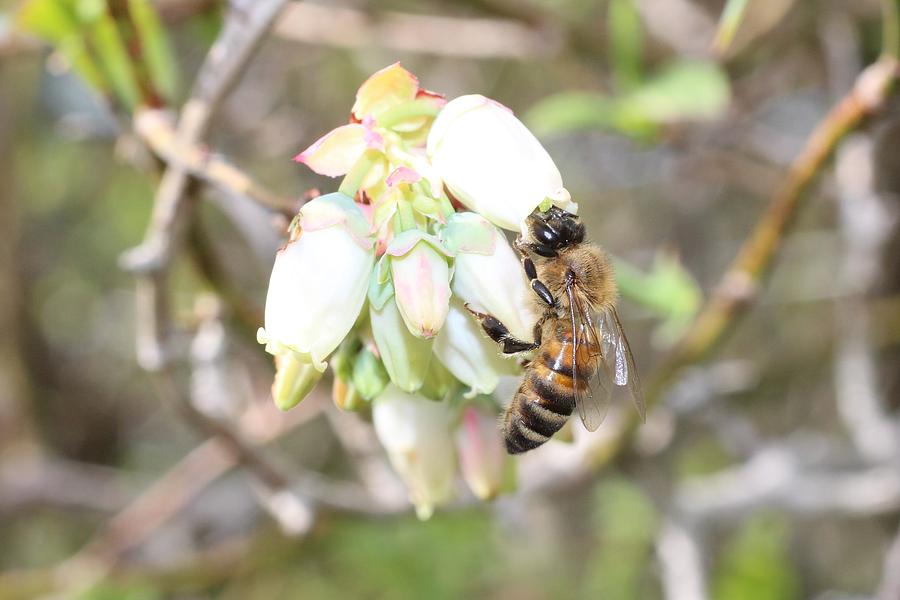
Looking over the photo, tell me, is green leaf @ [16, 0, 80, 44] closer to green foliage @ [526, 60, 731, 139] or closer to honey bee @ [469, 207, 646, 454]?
honey bee @ [469, 207, 646, 454]

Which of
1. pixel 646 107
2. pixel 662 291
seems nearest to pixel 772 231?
pixel 662 291

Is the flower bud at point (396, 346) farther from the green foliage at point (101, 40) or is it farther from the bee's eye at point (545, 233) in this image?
the green foliage at point (101, 40)

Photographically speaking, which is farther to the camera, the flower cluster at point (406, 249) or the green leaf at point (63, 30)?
the green leaf at point (63, 30)

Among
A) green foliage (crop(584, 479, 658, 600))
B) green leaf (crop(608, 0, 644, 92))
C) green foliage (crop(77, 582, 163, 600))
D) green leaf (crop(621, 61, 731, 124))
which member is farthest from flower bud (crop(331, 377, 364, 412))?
green foliage (crop(584, 479, 658, 600))

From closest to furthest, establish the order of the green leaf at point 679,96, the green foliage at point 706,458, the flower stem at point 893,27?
the flower stem at point 893,27 < the green leaf at point 679,96 < the green foliage at point 706,458

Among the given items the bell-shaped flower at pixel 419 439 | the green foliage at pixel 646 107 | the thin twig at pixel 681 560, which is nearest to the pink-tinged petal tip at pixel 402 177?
the bell-shaped flower at pixel 419 439

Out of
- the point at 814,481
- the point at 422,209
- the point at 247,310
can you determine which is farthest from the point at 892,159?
the point at 422,209

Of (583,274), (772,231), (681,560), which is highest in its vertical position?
(583,274)

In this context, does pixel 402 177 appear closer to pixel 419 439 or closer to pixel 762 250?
pixel 419 439
